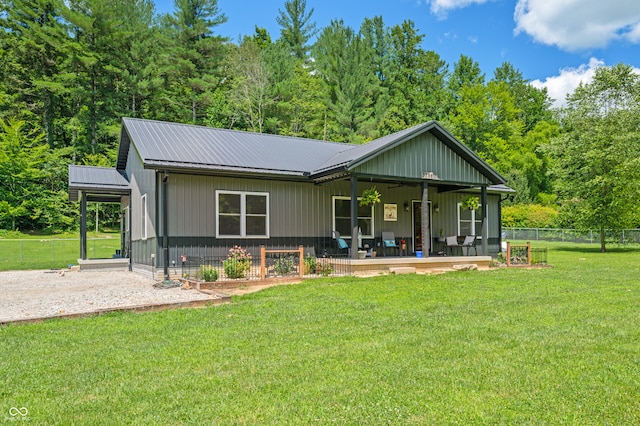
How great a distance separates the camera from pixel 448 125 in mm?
40188

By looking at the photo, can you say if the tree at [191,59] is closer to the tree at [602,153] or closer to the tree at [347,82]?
the tree at [347,82]

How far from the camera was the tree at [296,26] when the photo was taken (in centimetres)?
4631

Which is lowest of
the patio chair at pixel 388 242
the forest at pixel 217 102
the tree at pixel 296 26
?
the patio chair at pixel 388 242

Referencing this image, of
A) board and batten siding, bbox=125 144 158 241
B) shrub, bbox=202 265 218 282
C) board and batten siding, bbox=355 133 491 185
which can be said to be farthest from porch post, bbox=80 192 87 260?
board and batten siding, bbox=355 133 491 185

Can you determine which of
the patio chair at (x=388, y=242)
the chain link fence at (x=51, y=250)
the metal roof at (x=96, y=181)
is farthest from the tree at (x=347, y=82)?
the metal roof at (x=96, y=181)

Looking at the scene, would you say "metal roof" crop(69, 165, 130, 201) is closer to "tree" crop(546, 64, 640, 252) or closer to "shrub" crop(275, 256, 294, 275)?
"shrub" crop(275, 256, 294, 275)

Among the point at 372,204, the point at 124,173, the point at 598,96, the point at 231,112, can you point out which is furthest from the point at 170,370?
the point at 231,112

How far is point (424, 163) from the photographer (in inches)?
562

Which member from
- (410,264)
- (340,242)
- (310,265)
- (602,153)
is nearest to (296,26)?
(602,153)

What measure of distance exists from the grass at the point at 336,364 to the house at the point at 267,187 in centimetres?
577

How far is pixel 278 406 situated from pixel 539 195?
47.8 m

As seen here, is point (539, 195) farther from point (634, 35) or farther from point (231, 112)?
point (231, 112)

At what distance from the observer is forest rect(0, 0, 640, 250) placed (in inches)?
1069

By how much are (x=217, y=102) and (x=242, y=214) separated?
24.6 m
